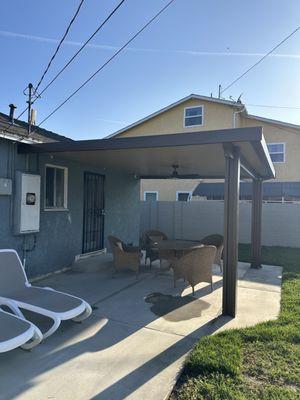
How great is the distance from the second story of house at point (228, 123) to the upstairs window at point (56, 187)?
11.9 meters

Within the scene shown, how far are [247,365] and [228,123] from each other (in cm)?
1619

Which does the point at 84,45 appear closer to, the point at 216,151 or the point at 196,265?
the point at 216,151

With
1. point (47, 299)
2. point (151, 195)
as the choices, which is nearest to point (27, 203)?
point (47, 299)

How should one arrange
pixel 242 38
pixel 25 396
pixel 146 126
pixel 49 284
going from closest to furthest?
1. pixel 25 396
2. pixel 49 284
3. pixel 242 38
4. pixel 146 126

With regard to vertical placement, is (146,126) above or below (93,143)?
above

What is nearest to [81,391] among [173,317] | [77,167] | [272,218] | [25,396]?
[25,396]

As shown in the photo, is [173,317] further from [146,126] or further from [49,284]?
[146,126]

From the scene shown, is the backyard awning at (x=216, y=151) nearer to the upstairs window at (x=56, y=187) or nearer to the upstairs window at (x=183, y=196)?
the upstairs window at (x=56, y=187)

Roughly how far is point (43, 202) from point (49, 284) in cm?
176

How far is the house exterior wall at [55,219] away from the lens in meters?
6.42

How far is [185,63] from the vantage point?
9.66 metres

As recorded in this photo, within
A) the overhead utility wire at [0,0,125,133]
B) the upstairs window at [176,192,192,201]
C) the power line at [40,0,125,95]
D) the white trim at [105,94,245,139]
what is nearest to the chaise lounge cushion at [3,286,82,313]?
the overhead utility wire at [0,0,125,133]

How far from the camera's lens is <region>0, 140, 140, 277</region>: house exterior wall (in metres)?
6.42

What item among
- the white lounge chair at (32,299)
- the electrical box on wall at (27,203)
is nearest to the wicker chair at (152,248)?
the electrical box on wall at (27,203)
